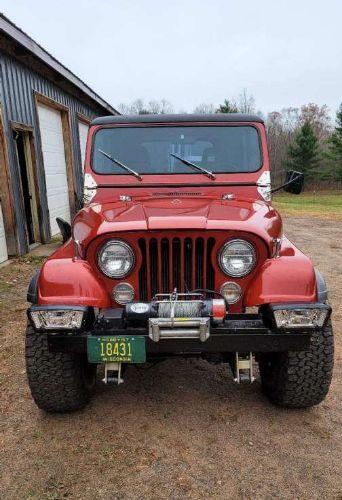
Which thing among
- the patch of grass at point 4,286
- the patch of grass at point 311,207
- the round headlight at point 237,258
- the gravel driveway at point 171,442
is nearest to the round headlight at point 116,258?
the round headlight at point 237,258

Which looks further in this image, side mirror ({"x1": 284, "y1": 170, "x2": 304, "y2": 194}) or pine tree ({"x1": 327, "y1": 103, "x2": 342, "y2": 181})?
pine tree ({"x1": 327, "y1": 103, "x2": 342, "y2": 181})

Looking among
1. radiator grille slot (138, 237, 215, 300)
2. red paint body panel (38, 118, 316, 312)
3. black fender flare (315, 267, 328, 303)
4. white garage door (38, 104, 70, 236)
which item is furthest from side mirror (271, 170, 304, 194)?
white garage door (38, 104, 70, 236)

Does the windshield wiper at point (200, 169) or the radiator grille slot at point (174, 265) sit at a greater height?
the windshield wiper at point (200, 169)

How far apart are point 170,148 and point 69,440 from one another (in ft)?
7.69

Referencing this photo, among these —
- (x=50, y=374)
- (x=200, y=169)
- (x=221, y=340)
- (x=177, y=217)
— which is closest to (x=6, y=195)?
(x=200, y=169)

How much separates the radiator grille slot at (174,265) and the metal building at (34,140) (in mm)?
5242

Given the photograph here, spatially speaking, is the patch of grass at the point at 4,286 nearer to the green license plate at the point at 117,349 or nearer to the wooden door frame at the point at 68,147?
the green license plate at the point at 117,349

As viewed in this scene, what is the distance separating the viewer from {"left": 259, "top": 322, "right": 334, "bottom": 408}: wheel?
2.73 metres

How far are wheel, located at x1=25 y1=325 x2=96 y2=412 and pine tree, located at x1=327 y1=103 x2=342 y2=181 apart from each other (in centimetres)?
4059

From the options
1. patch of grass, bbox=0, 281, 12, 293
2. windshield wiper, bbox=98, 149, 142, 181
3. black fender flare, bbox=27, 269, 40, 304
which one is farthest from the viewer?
patch of grass, bbox=0, 281, 12, 293

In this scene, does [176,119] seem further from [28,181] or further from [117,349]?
[28,181]

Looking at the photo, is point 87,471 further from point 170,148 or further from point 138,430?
point 170,148

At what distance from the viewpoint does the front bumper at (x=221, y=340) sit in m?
2.40

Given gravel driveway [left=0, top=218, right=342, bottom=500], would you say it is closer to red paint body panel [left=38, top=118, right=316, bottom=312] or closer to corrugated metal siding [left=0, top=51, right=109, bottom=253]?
red paint body panel [left=38, top=118, right=316, bottom=312]
